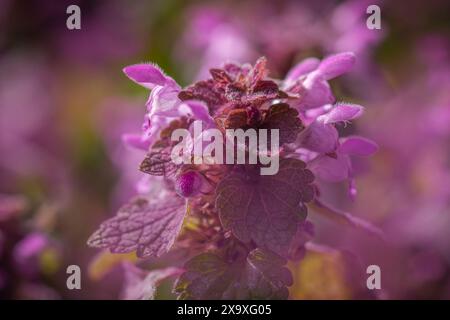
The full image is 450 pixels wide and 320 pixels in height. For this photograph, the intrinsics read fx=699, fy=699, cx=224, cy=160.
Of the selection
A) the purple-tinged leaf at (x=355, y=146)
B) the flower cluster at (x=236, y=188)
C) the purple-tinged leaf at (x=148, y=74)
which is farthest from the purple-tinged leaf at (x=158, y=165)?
the purple-tinged leaf at (x=355, y=146)

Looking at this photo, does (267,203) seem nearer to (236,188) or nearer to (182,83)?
(236,188)

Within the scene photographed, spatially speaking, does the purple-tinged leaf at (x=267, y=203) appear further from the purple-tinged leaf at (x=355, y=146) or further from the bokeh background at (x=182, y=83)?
the bokeh background at (x=182, y=83)

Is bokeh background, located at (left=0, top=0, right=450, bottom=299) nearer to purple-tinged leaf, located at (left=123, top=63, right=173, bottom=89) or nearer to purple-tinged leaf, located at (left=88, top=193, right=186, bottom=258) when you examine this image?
purple-tinged leaf, located at (left=88, top=193, right=186, bottom=258)

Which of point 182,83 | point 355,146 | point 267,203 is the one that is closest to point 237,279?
point 267,203

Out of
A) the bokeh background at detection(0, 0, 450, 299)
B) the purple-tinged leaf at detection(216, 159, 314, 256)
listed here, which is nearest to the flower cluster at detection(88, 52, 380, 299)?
the purple-tinged leaf at detection(216, 159, 314, 256)

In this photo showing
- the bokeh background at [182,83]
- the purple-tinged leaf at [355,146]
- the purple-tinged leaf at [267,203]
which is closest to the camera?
the purple-tinged leaf at [267,203]
